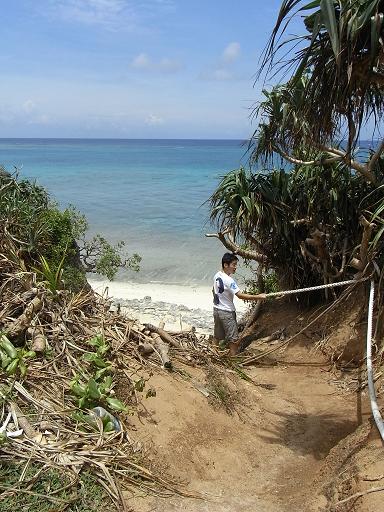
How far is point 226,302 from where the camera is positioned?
7.10 metres

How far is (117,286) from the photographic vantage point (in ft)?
51.0

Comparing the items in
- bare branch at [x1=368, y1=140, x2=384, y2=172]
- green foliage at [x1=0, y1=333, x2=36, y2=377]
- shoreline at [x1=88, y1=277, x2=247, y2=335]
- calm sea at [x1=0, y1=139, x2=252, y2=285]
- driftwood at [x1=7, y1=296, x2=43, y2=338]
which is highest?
bare branch at [x1=368, y1=140, x2=384, y2=172]

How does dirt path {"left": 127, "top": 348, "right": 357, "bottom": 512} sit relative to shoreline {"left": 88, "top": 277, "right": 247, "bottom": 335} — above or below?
above

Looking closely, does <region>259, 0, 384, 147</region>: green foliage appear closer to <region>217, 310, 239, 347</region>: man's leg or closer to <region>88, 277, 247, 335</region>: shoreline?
<region>217, 310, 239, 347</region>: man's leg

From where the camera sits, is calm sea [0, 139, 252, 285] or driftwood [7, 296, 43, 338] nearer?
driftwood [7, 296, 43, 338]

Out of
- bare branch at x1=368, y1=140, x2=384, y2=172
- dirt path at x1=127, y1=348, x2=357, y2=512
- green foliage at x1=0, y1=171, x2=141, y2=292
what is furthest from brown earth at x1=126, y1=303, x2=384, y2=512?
bare branch at x1=368, y1=140, x2=384, y2=172

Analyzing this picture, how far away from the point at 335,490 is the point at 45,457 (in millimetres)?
1913

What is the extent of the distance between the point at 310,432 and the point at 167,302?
8476 millimetres

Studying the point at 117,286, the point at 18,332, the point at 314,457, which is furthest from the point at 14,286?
the point at 117,286

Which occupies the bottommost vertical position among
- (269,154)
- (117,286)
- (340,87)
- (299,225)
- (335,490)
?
(117,286)

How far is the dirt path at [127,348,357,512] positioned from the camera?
4.05 meters

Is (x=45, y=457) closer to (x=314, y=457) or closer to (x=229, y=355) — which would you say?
(x=314, y=457)

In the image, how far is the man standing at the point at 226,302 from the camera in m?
6.91

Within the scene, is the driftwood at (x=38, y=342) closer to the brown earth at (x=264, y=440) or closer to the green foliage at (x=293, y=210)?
the brown earth at (x=264, y=440)
